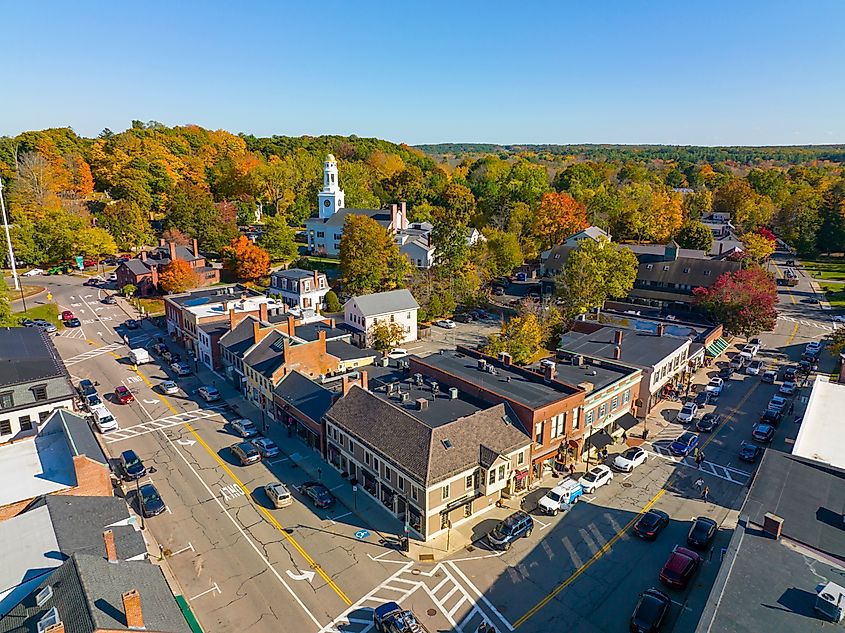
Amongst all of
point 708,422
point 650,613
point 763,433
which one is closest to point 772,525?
point 650,613

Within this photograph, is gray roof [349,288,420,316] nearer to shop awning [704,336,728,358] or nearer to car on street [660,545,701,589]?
shop awning [704,336,728,358]

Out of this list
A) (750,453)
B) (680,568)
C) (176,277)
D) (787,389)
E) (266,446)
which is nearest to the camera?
(680,568)

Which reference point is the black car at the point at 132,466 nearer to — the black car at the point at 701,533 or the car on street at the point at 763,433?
the black car at the point at 701,533

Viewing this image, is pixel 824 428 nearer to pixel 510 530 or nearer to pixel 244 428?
pixel 510 530

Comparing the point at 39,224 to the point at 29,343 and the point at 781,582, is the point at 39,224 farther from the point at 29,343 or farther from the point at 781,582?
the point at 781,582

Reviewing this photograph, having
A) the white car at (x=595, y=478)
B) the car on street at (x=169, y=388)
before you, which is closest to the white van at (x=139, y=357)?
the car on street at (x=169, y=388)

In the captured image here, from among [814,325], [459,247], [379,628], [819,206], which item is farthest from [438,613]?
[819,206]

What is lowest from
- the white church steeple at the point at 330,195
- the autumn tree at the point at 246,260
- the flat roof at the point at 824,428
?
the flat roof at the point at 824,428

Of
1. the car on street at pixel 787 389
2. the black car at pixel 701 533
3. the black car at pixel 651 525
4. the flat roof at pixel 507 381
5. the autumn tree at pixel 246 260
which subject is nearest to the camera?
the black car at pixel 701 533
